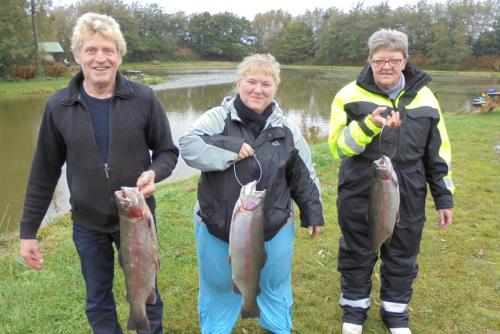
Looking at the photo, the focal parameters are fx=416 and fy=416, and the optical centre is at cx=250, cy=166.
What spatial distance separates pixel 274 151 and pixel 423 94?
4.45 ft

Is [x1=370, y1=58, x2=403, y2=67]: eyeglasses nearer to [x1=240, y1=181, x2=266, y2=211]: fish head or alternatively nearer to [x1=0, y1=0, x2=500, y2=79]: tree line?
[x1=240, y1=181, x2=266, y2=211]: fish head

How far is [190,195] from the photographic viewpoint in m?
7.43

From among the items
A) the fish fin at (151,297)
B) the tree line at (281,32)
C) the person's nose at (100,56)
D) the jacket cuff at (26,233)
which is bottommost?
the fish fin at (151,297)

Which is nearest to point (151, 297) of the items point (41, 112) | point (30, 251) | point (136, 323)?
point (136, 323)

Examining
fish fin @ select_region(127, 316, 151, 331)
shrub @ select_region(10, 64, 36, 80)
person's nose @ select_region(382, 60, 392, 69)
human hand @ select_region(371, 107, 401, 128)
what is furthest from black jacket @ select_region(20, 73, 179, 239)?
shrub @ select_region(10, 64, 36, 80)

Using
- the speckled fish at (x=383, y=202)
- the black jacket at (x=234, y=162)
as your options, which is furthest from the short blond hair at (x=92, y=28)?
the speckled fish at (x=383, y=202)

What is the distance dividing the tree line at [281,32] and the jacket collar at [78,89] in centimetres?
3246

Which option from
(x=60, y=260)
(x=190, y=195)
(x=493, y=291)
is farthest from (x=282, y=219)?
(x=190, y=195)

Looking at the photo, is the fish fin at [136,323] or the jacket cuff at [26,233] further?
the jacket cuff at [26,233]

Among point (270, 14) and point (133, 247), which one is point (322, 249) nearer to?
point (133, 247)

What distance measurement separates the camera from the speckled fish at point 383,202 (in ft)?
9.98

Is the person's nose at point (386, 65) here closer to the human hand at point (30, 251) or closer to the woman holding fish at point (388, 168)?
the woman holding fish at point (388, 168)

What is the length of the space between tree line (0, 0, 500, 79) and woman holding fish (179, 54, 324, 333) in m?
32.9

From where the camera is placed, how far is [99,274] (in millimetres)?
3004
